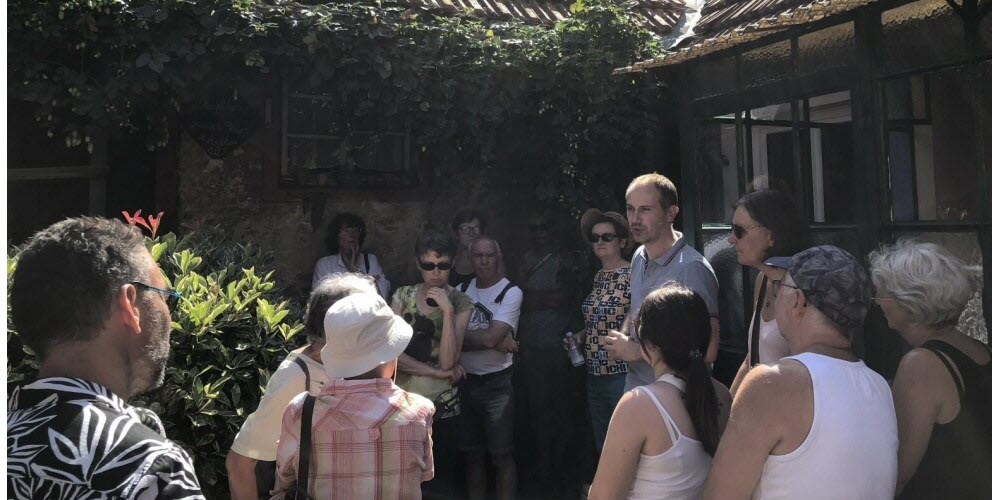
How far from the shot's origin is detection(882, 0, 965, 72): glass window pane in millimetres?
3482

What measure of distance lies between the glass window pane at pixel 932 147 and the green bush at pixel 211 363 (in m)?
2.73

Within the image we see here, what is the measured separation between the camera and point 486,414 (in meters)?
4.73

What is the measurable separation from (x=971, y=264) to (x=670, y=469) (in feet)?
5.88

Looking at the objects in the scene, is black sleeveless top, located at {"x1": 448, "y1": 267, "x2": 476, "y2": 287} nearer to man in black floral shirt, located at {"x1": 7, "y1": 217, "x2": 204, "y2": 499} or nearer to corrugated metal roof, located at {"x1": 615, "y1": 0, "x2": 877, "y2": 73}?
corrugated metal roof, located at {"x1": 615, "y1": 0, "x2": 877, "y2": 73}

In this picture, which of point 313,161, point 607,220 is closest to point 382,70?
point 313,161

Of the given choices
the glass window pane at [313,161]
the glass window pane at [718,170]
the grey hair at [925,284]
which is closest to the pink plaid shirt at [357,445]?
the grey hair at [925,284]

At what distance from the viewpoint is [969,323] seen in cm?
329

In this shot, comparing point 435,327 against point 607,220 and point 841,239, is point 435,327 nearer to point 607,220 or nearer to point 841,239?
point 607,220

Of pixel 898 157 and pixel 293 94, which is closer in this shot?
pixel 898 157

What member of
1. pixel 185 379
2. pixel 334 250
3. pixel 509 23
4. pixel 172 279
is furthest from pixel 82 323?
pixel 509 23

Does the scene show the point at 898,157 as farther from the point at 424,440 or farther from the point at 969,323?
the point at 424,440

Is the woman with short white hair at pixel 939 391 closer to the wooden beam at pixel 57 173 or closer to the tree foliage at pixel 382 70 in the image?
the tree foliage at pixel 382 70

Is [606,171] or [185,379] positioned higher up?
[606,171]

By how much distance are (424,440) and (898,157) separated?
2.53m
